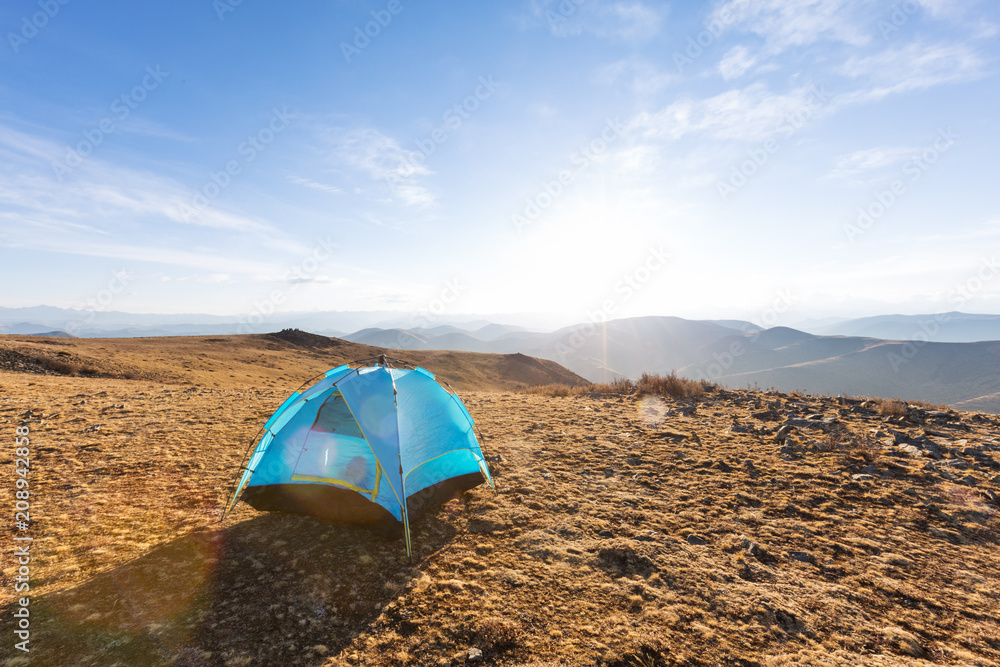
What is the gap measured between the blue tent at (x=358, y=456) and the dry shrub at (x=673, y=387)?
11107 millimetres

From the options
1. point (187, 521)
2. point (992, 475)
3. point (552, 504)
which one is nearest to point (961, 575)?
point (992, 475)

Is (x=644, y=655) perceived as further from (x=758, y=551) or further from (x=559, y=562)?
(x=758, y=551)

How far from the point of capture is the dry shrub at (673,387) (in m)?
14.4

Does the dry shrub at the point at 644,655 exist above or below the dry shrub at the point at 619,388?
below

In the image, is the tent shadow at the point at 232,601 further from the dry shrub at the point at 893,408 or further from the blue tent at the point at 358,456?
the dry shrub at the point at 893,408

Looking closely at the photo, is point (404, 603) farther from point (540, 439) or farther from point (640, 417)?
point (640, 417)

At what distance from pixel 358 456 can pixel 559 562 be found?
327 cm

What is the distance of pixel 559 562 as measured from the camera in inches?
191

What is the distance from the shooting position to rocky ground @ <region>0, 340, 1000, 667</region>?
3.60 meters

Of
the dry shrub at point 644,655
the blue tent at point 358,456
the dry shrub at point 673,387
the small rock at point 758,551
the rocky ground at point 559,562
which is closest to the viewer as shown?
the dry shrub at point 644,655

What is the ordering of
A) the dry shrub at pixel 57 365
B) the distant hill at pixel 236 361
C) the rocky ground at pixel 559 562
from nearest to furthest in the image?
1. the rocky ground at pixel 559 562
2. the dry shrub at pixel 57 365
3. the distant hill at pixel 236 361

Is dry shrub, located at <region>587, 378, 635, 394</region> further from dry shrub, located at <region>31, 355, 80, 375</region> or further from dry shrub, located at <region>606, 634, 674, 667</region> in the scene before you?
dry shrub, located at <region>31, 355, 80, 375</region>

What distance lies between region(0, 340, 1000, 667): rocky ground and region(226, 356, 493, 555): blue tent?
39 cm

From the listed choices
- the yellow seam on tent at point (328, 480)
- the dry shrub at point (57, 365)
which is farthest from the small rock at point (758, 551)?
the dry shrub at point (57, 365)
